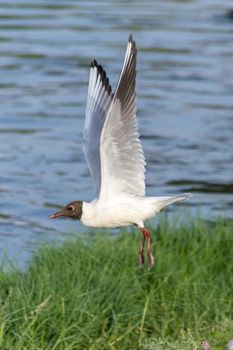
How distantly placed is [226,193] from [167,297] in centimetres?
429

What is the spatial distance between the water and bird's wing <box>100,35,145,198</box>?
2.18 meters

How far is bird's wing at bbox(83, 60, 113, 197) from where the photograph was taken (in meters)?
8.00

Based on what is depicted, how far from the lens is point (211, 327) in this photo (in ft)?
25.4

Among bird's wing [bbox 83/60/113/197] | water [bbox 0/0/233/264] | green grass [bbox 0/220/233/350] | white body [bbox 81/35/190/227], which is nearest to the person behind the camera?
green grass [bbox 0/220/233/350]

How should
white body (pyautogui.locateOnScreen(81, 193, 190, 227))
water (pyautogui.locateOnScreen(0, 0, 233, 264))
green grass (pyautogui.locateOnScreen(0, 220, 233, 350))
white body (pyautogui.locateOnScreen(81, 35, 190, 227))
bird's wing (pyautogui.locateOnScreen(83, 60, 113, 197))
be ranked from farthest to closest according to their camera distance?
water (pyautogui.locateOnScreen(0, 0, 233, 264))
bird's wing (pyautogui.locateOnScreen(83, 60, 113, 197))
white body (pyautogui.locateOnScreen(81, 193, 190, 227))
white body (pyautogui.locateOnScreen(81, 35, 190, 227))
green grass (pyautogui.locateOnScreen(0, 220, 233, 350))

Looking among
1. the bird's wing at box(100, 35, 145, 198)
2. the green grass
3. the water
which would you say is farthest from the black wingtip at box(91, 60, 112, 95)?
the water

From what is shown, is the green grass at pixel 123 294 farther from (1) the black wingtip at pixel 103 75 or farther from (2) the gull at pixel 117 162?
(1) the black wingtip at pixel 103 75

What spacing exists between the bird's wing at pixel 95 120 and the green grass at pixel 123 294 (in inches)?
28.5

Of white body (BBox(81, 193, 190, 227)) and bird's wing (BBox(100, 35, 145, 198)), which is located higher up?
bird's wing (BBox(100, 35, 145, 198))

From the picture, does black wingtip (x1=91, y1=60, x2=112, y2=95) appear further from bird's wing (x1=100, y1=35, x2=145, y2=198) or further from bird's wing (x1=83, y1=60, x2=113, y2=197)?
bird's wing (x1=100, y1=35, x2=145, y2=198)

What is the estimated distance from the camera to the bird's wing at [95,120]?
315 inches

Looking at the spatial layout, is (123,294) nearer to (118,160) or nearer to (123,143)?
(118,160)

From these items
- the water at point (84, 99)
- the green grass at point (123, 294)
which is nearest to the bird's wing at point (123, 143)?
the green grass at point (123, 294)

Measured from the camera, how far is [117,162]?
773cm
